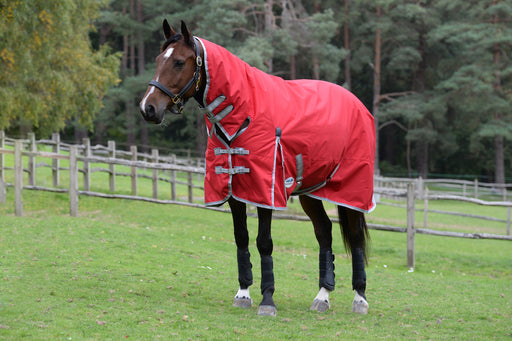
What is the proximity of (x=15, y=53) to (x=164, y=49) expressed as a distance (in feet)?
26.8

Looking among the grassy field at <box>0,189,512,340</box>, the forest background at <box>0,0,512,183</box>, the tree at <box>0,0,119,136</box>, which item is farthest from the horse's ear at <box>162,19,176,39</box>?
the forest background at <box>0,0,512,183</box>

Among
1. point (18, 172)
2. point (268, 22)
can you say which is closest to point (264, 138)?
point (18, 172)

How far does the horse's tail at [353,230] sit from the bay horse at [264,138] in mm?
68

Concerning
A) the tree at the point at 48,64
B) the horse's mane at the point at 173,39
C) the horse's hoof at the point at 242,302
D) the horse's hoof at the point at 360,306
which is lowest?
the horse's hoof at the point at 360,306

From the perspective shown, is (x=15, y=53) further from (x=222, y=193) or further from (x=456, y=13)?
(x=456, y=13)

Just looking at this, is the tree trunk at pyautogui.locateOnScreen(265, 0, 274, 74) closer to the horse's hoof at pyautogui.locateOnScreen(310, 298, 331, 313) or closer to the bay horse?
the bay horse

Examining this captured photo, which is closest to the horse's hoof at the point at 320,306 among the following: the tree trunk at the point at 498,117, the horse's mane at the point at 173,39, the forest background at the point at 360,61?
the horse's mane at the point at 173,39

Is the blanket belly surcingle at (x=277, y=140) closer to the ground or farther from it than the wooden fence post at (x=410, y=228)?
farther from it

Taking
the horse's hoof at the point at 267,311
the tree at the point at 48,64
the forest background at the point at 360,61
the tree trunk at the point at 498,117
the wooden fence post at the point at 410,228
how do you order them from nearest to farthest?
the horse's hoof at the point at 267,311, the wooden fence post at the point at 410,228, the tree at the point at 48,64, the forest background at the point at 360,61, the tree trunk at the point at 498,117

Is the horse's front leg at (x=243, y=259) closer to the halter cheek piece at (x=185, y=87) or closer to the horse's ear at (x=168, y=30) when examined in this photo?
the halter cheek piece at (x=185, y=87)

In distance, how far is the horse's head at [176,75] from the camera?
424cm

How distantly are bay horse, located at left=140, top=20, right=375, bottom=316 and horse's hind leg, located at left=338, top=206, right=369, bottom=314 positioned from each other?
1cm

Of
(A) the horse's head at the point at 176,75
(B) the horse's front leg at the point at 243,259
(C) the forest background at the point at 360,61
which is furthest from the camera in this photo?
(C) the forest background at the point at 360,61

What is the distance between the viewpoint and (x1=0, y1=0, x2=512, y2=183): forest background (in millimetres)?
17016
